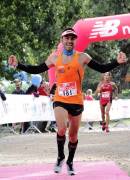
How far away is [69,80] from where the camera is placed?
8.00 m

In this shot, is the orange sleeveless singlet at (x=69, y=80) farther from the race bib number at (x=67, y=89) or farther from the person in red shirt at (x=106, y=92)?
the person in red shirt at (x=106, y=92)

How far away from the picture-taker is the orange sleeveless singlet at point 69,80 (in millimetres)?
7969

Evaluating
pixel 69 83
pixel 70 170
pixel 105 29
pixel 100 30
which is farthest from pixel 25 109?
pixel 69 83

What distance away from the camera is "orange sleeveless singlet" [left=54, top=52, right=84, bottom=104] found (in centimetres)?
797

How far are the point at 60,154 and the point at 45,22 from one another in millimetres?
24178

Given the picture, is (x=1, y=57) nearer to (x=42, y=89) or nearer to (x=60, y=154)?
(x=42, y=89)

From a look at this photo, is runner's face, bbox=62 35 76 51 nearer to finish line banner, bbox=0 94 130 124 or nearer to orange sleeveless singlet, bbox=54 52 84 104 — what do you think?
orange sleeveless singlet, bbox=54 52 84 104

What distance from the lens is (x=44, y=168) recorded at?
8688 mm

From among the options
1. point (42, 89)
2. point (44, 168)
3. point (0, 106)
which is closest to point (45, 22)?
point (42, 89)

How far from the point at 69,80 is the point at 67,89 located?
0.49 feet

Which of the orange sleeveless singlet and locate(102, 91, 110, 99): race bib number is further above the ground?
the orange sleeveless singlet

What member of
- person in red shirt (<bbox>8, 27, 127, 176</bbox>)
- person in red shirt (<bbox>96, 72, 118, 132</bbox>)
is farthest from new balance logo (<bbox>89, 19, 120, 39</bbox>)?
person in red shirt (<bbox>8, 27, 127, 176</bbox>)

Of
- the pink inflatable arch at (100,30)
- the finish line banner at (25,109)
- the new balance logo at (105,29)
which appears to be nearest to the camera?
the finish line banner at (25,109)

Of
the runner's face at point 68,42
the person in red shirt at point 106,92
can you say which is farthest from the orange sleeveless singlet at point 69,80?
the person in red shirt at point 106,92
